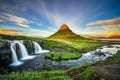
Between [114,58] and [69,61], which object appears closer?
[114,58]

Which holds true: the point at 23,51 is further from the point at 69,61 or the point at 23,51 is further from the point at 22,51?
the point at 69,61

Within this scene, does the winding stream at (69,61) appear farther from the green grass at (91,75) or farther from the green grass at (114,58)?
the green grass at (91,75)

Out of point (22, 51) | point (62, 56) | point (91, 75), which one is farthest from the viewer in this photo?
point (22, 51)

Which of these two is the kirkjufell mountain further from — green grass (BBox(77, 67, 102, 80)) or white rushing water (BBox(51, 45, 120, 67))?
green grass (BBox(77, 67, 102, 80))

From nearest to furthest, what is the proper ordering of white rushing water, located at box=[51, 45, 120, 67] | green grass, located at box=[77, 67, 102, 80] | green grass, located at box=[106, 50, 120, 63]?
1. green grass, located at box=[77, 67, 102, 80]
2. green grass, located at box=[106, 50, 120, 63]
3. white rushing water, located at box=[51, 45, 120, 67]

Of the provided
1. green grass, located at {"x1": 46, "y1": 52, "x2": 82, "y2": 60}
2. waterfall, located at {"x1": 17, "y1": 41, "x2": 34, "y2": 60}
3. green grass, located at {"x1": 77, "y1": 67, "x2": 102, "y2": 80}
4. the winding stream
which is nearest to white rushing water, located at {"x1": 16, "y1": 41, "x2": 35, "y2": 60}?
waterfall, located at {"x1": 17, "y1": 41, "x2": 34, "y2": 60}

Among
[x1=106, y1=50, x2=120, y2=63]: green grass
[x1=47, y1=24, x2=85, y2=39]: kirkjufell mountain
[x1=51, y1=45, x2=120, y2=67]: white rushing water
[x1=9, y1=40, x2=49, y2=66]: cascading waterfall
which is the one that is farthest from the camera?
[x1=9, y1=40, x2=49, y2=66]: cascading waterfall

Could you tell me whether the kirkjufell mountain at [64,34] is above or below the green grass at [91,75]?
above

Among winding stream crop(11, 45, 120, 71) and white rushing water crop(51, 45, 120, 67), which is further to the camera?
white rushing water crop(51, 45, 120, 67)

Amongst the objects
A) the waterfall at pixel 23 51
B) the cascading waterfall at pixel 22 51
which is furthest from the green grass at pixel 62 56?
the waterfall at pixel 23 51

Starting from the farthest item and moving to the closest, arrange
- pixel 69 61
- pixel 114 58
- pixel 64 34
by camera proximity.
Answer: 1. pixel 69 61
2. pixel 64 34
3. pixel 114 58

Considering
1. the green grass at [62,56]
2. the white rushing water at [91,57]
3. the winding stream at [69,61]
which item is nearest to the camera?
the winding stream at [69,61]

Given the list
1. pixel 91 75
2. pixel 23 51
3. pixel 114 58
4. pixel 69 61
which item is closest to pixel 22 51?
pixel 23 51

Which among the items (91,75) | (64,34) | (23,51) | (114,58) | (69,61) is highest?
(64,34)
